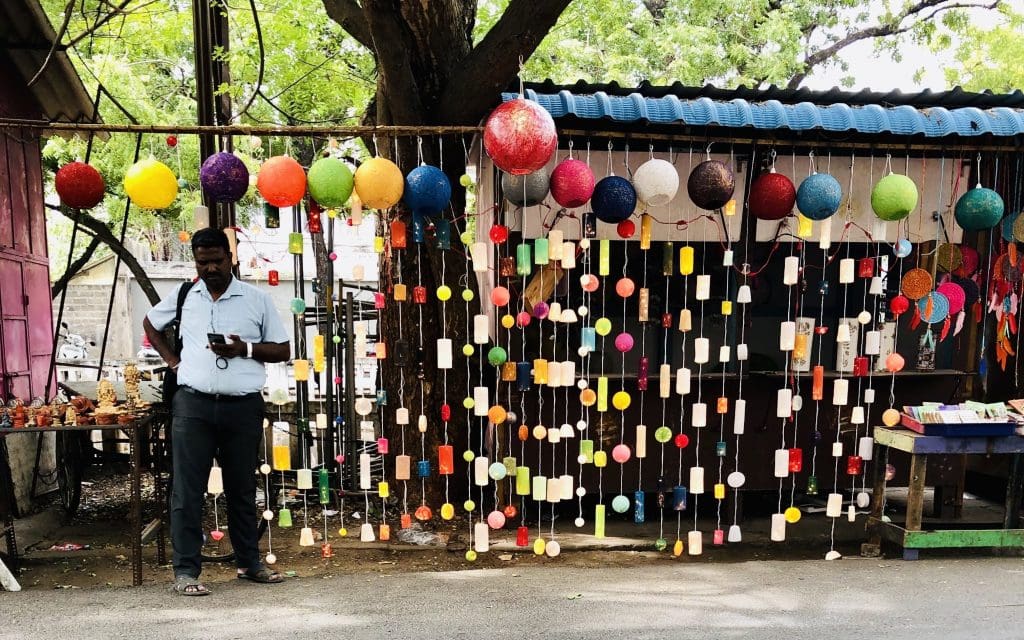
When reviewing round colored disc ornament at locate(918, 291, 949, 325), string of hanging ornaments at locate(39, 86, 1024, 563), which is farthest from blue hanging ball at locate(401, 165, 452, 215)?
round colored disc ornament at locate(918, 291, 949, 325)

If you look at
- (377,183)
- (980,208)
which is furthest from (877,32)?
(377,183)

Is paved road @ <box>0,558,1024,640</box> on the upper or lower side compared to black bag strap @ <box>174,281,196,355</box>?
lower

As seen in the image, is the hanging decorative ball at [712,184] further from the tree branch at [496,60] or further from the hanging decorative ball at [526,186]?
the tree branch at [496,60]

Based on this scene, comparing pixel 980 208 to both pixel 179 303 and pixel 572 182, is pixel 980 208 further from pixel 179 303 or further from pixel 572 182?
pixel 179 303

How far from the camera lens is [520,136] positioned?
11.2ft

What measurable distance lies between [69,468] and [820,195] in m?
5.94

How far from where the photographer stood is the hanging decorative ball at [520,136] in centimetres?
341

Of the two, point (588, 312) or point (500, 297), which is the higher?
point (500, 297)

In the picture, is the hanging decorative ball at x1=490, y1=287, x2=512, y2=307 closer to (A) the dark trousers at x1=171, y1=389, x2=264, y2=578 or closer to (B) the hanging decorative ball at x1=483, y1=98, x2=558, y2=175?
(B) the hanging decorative ball at x1=483, y1=98, x2=558, y2=175

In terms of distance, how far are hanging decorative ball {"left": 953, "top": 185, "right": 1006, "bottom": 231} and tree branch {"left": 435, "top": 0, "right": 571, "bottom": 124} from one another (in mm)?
2786

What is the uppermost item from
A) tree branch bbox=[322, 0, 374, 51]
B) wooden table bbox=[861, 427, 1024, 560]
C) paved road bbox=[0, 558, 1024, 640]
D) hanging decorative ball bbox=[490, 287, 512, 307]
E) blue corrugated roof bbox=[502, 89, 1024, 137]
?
tree branch bbox=[322, 0, 374, 51]

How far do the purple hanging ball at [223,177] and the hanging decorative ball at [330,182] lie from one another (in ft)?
1.22

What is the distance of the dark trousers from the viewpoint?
3.56m

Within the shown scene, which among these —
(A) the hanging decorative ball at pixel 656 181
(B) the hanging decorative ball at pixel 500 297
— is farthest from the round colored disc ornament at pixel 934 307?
(B) the hanging decorative ball at pixel 500 297
